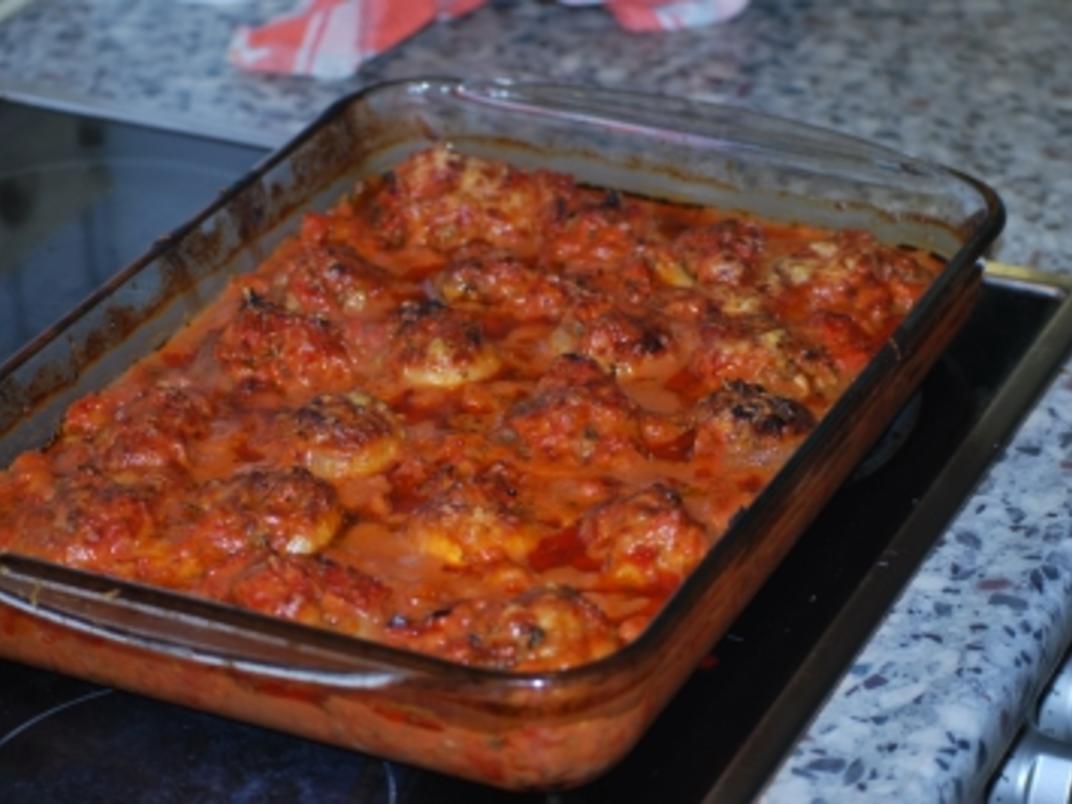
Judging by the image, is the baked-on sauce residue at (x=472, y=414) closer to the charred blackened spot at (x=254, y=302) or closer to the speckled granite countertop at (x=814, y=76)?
the charred blackened spot at (x=254, y=302)

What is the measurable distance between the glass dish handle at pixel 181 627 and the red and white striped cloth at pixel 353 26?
123 centimetres

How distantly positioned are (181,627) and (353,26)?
1338 millimetres

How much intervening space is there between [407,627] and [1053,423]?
684mm

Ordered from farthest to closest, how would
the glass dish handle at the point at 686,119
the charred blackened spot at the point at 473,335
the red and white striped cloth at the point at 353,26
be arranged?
the red and white striped cloth at the point at 353,26, the glass dish handle at the point at 686,119, the charred blackened spot at the point at 473,335

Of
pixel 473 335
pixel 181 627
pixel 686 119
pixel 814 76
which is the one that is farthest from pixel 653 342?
pixel 814 76

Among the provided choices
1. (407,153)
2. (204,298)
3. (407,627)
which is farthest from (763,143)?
(407,627)

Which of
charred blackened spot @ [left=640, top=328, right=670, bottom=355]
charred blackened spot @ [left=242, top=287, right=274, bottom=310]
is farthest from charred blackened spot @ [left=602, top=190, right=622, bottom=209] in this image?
charred blackened spot @ [left=242, top=287, right=274, bottom=310]

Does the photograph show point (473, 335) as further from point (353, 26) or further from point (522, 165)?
point (353, 26)

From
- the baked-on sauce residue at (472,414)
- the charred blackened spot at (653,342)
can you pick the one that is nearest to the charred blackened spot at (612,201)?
the baked-on sauce residue at (472,414)

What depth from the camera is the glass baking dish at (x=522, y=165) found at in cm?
127

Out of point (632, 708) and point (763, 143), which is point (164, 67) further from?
point (632, 708)

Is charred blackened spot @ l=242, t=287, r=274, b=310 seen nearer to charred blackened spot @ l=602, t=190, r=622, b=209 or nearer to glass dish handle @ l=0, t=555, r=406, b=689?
charred blackened spot @ l=602, t=190, r=622, b=209

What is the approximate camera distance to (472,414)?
5.54 feet

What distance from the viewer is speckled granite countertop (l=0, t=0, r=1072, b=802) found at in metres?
1.76
